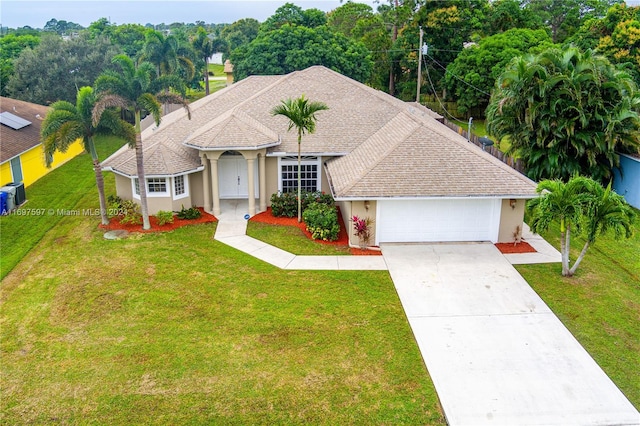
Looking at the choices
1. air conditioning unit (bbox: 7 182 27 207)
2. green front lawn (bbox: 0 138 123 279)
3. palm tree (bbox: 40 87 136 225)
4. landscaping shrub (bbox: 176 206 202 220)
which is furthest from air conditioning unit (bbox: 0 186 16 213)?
landscaping shrub (bbox: 176 206 202 220)

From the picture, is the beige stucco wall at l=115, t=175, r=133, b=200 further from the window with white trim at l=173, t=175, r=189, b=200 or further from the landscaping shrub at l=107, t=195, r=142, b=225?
the window with white trim at l=173, t=175, r=189, b=200

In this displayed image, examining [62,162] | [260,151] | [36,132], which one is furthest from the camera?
[62,162]

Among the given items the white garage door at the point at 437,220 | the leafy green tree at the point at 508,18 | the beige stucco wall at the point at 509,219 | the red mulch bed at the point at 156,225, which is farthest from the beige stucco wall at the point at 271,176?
the leafy green tree at the point at 508,18

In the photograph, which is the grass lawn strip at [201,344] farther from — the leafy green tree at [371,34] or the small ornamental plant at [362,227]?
the leafy green tree at [371,34]

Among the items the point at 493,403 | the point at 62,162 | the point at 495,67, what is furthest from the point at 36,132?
the point at 495,67

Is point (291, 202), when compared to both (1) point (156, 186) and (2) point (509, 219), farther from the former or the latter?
(2) point (509, 219)

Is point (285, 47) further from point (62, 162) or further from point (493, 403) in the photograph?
point (493, 403)
